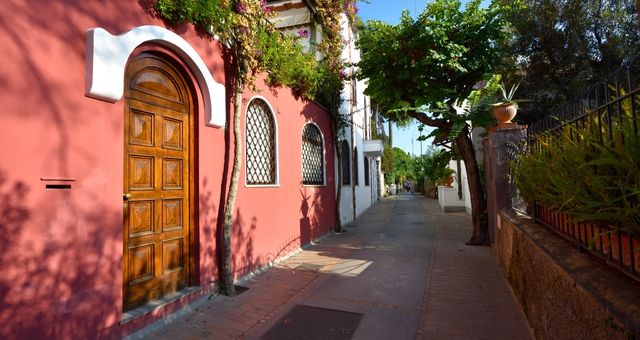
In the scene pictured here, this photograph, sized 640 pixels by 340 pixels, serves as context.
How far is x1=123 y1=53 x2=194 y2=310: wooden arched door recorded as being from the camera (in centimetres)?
326

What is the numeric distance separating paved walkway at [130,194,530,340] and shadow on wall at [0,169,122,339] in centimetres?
60

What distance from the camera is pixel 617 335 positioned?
1349 millimetres

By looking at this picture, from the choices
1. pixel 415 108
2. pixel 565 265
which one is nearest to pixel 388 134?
pixel 415 108

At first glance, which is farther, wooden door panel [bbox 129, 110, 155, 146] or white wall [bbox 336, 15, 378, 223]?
white wall [bbox 336, 15, 378, 223]

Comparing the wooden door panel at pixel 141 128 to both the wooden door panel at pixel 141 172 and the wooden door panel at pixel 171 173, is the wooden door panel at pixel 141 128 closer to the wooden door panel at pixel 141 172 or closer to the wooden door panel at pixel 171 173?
the wooden door panel at pixel 141 172

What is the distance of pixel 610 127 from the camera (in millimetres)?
1777

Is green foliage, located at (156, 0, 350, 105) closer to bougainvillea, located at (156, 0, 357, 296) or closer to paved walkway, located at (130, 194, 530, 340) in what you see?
bougainvillea, located at (156, 0, 357, 296)

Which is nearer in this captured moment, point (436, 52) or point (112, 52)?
point (112, 52)

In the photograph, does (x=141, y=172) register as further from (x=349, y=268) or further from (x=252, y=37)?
(x=349, y=268)

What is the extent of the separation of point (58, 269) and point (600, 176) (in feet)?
11.4

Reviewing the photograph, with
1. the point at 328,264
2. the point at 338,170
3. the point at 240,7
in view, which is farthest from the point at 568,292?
the point at 338,170

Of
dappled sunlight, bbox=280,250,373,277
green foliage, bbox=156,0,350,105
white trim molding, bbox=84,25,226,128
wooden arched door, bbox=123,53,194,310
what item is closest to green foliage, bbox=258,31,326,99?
green foliage, bbox=156,0,350,105

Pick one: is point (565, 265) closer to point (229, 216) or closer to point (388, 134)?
point (229, 216)

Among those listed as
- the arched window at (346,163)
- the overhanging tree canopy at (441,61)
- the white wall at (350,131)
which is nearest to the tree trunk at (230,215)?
the overhanging tree canopy at (441,61)
